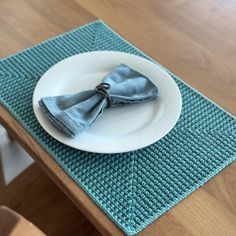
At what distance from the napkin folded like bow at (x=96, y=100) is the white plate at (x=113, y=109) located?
2cm

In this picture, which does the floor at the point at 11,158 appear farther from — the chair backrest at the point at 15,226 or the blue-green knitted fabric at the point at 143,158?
the chair backrest at the point at 15,226

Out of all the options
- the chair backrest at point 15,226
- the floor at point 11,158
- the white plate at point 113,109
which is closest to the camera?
the chair backrest at point 15,226

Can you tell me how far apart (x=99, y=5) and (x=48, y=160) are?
525 millimetres

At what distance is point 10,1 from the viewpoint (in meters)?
1.13

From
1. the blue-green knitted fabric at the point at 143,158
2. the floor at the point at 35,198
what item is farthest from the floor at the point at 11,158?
the blue-green knitted fabric at the point at 143,158

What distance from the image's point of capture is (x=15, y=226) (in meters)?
0.64

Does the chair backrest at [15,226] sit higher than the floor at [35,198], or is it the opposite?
the chair backrest at [15,226]

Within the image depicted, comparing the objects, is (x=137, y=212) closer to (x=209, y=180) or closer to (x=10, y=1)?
(x=209, y=180)

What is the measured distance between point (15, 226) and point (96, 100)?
283mm

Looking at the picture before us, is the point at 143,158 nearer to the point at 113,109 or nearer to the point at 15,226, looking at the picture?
the point at 113,109

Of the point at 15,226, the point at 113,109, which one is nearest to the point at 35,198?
the point at 113,109

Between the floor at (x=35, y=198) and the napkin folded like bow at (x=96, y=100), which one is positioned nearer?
the napkin folded like bow at (x=96, y=100)

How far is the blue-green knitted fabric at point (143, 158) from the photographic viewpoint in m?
0.73

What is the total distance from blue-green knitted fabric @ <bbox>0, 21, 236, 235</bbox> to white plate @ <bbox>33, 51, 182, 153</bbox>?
0.03 meters
